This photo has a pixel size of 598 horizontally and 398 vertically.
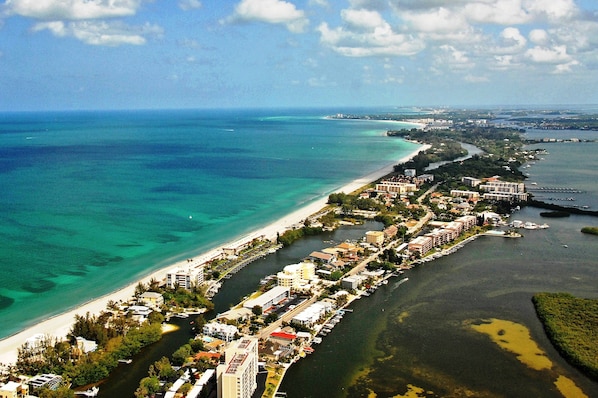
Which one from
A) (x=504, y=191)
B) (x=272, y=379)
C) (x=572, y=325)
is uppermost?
(x=504, y=191)

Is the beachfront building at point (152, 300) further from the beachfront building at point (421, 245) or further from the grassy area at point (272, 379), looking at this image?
the beachfront building at point (421, 245)

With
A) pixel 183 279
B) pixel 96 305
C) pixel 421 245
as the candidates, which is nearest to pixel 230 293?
pixel 183 279

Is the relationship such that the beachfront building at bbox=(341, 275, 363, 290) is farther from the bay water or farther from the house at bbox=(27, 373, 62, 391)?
the house at bbox=(27, 373, 62, 391)

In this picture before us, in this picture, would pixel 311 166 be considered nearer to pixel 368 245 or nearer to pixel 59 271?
pixel 368 245

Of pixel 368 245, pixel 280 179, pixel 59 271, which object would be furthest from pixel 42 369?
pixel 280 179

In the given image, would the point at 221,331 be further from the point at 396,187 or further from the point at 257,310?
the point at 396,187

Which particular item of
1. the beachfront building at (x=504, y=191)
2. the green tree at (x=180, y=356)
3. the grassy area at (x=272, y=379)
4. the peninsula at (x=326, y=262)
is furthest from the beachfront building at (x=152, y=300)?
the beachfront building at (x=504, y=191)

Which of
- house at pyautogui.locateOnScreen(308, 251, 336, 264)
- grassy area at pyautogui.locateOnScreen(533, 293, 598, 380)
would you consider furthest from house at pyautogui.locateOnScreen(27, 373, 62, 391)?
grassy area at pyautogui.locateOnScreen(533, 293, 598, 380)
